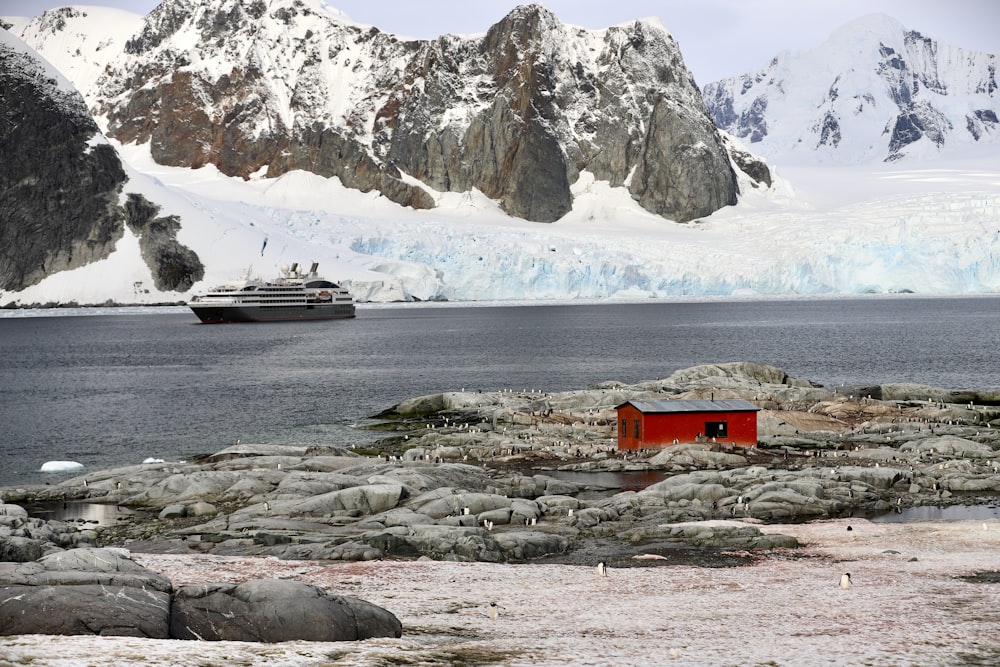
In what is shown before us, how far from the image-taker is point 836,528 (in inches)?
1432

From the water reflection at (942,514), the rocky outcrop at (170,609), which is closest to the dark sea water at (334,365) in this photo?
the water reflection at (942,514)

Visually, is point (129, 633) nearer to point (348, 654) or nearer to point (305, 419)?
point (348, 654)

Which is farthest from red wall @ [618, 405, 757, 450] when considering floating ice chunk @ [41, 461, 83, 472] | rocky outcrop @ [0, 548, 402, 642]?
rocky outcrop @ [0, 548, 402, 642]

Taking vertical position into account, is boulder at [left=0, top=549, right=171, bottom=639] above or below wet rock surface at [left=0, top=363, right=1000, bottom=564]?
above

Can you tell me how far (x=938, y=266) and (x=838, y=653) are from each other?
546ft

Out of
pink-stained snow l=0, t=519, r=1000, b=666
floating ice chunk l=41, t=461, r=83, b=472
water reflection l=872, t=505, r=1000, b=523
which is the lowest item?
floating ice chunk l=41, t=461, r=83, b=472

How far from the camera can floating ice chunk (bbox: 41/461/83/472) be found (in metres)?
54.1

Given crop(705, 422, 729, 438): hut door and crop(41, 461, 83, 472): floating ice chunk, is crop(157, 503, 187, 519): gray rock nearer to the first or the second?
crop(41, 461, 83, 472): floating ice chunk

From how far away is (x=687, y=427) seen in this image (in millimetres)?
56188

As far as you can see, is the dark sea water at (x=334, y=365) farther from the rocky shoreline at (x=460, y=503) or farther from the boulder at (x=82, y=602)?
the boulder at (x=82, y=602)

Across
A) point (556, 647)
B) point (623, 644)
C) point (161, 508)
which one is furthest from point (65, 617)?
point (161, 508)

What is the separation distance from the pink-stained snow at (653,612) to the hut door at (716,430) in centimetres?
2134

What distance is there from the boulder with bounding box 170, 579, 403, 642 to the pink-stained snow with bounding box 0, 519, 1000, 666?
0.61m

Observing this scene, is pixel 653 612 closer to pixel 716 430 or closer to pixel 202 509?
pixel 202 509
